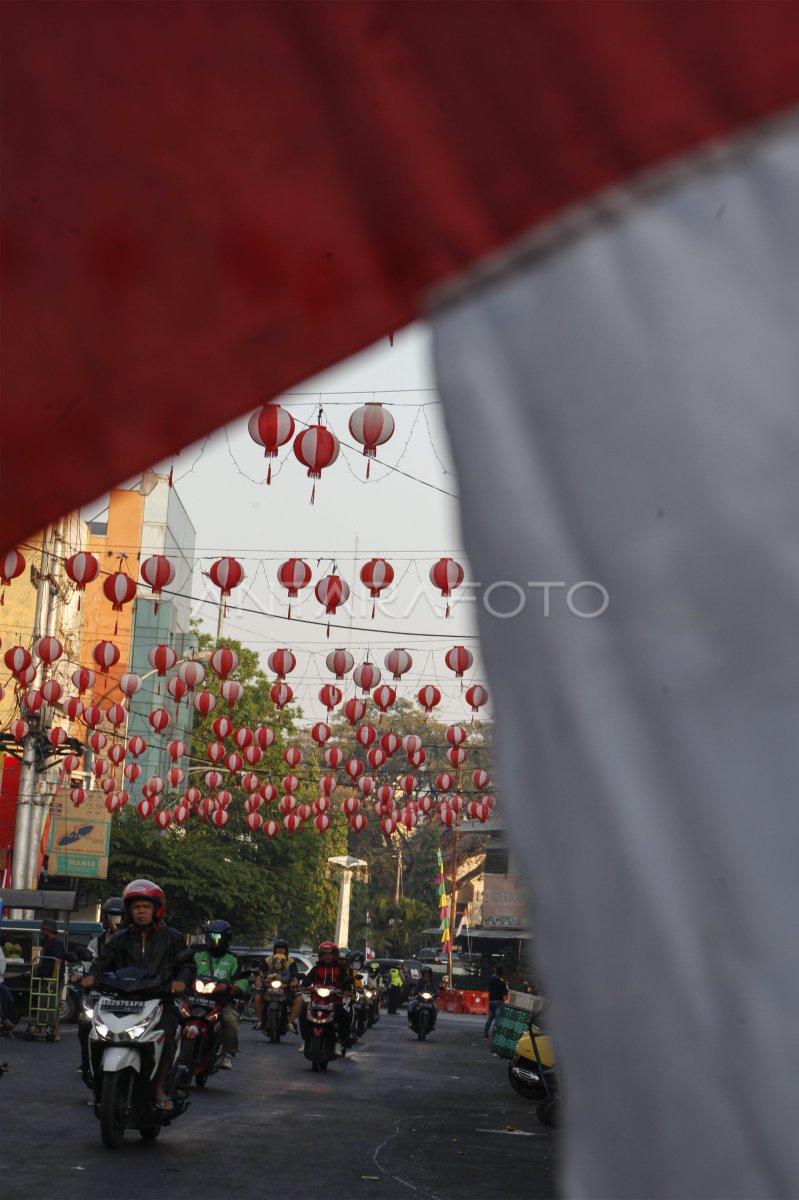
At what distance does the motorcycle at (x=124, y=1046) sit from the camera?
8781 millimetres

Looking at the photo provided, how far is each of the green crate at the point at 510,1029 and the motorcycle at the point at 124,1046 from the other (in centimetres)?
653

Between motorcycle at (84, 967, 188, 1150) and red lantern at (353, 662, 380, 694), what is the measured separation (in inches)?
593

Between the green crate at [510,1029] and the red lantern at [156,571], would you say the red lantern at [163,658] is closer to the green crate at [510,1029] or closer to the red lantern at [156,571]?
the red lantern at [156,571]

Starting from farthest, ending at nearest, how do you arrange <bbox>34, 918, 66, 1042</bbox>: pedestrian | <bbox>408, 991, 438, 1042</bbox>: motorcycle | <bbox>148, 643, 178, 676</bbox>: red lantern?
<bbox>408, 991, 438, 1042</bbox>: motorcycle
<bbox>148, 643, 178, 676</bbox>: red lantern
<bbox>34, 918, 66, 1042</bbox>: pedestrian

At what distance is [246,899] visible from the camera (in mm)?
38188

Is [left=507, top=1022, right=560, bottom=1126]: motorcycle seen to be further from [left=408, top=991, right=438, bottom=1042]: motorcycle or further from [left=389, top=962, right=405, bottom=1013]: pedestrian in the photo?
[left=389, top=962, right=405, bottom=1013]: pedestrian

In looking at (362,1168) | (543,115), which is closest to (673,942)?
(543,115)

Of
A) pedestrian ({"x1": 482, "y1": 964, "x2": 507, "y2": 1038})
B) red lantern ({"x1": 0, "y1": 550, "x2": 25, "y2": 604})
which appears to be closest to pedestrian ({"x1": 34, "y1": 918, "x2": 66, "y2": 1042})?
pedestrian ({"x1": 482, "y1": 964, "x2": 507, "y2": 1038})

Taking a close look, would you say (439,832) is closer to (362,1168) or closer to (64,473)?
(362,1168)

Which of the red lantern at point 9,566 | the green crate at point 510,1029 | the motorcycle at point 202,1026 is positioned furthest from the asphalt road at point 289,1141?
the red lantern at point 9,566

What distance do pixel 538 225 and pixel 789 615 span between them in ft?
1.72

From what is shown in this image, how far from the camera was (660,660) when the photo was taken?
4.82ft

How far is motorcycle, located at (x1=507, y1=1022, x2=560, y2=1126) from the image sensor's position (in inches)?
509

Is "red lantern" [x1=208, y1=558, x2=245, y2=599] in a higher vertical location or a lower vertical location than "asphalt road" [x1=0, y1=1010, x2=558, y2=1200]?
higher
